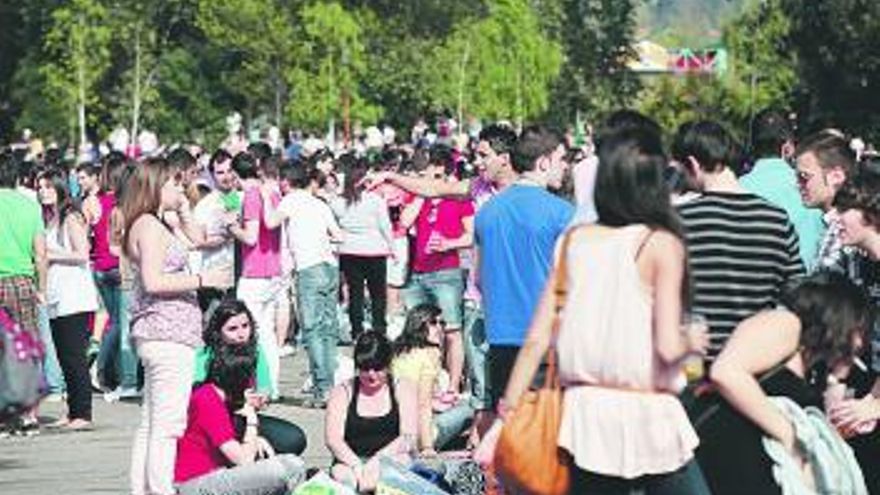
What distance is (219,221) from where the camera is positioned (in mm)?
20844

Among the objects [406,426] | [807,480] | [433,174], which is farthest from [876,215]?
[433,174]

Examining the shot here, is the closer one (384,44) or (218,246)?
(218,246)

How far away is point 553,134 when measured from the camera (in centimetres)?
1243

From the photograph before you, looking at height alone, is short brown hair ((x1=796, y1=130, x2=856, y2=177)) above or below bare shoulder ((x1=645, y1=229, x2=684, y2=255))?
above

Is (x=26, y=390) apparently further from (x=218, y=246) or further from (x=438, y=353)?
(x=218, y=246)

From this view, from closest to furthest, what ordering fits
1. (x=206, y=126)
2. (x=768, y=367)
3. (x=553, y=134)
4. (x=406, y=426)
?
(x=768, y=367) → (x=553, y=134) → (x=406, y=426) → (x=206, y=126)

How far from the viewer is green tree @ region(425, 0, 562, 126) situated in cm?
8638

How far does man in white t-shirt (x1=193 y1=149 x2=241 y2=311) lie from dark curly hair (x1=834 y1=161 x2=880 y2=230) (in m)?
9.95

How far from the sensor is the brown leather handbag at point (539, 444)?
8414 mm

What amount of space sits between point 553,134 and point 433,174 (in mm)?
10228

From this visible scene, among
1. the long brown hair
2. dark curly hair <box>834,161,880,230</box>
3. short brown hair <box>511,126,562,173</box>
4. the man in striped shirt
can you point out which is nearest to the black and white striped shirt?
the man in striped shirt

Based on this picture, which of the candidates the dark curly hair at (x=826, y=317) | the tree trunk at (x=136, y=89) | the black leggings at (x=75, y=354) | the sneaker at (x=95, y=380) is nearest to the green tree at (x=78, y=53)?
the tree trunk at (x=136, y=89)

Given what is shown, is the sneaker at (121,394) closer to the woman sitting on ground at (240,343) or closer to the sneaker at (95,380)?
the sneaker at (95,380)

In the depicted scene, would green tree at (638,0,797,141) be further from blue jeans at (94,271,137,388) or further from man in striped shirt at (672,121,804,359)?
man in striped shirt at (672,121,804,359)
